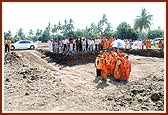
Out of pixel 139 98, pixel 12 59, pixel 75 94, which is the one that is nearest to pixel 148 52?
pixel 12 59

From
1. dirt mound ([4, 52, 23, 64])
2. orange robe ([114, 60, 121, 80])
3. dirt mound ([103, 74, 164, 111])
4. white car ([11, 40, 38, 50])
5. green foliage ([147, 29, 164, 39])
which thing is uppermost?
green foliage ([147, 29, 164, 39])

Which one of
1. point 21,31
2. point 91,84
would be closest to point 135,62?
point 91,84

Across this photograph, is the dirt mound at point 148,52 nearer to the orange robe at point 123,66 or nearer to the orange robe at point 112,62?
the orange robe at point 112,62

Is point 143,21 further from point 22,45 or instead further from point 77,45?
point 77,45

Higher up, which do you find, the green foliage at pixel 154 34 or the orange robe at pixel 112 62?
the green foliage at pixel 154 34

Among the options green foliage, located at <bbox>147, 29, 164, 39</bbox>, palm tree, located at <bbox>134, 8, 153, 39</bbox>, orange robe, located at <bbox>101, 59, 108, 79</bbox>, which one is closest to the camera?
orange robe, located at <bbox>101, 59, 108, 79</bbox>

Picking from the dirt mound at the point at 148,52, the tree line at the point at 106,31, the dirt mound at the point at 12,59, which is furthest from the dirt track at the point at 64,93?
the tree line at the point at 106,31

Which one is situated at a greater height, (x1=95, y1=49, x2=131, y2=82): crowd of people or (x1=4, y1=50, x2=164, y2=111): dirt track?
(x1=95, y1=49, x2=131, y2=82): crowd of people

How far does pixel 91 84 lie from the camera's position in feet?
48.7

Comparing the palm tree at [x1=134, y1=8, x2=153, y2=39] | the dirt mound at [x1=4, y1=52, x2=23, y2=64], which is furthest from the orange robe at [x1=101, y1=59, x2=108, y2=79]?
the palm tree at [x1=134, y1=8, x2=153, y2=39]

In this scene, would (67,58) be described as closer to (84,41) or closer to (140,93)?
(84,41)

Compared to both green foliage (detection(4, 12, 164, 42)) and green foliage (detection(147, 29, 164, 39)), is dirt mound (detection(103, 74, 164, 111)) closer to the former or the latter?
green foliage (detection(4, 12, 164, 42))

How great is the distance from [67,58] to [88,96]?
11.4 meters

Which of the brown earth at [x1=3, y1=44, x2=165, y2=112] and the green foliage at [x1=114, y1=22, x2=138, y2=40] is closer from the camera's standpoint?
the brown earth at [x1=3, y1=44, x2=165, y2=112]
